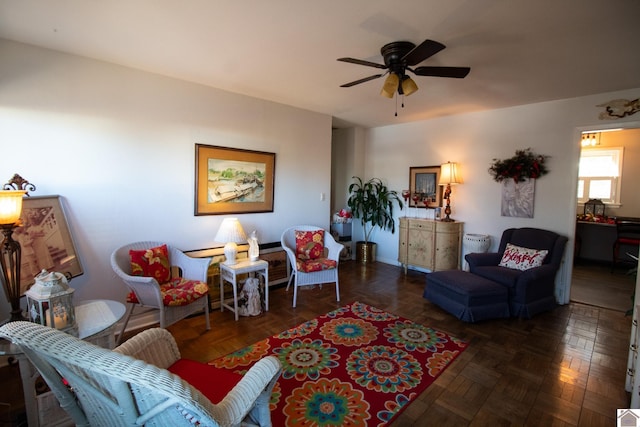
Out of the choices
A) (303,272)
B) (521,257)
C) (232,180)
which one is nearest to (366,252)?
(303,272)

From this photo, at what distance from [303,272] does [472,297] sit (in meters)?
1.86

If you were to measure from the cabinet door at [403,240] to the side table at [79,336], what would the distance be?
13.4 ft

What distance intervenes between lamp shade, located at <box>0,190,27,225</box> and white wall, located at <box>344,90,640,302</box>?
16.2ft

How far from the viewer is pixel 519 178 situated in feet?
13.3

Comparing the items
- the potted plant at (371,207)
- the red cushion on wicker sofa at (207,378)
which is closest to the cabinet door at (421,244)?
the potted plant at (371,207)

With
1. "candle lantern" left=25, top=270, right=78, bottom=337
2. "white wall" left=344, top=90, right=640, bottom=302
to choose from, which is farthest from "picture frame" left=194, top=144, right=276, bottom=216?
"white wall" left=344, top=90, right=640, bottom=302

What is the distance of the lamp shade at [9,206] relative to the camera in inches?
70.8

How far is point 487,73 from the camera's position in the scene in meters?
2.93

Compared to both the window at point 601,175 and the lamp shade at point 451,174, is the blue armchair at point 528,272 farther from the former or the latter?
the window at point 601,175

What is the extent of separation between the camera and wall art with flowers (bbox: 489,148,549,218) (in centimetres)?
393

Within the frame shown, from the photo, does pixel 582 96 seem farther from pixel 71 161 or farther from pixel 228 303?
pixel 71 161

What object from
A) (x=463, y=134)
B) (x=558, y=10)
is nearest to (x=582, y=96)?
(x=463, y=134)

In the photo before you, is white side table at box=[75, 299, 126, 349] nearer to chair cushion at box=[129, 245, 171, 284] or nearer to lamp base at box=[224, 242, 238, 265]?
chair cushion at box=[129, 245, 171, 284]

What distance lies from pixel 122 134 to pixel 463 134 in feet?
14.8
